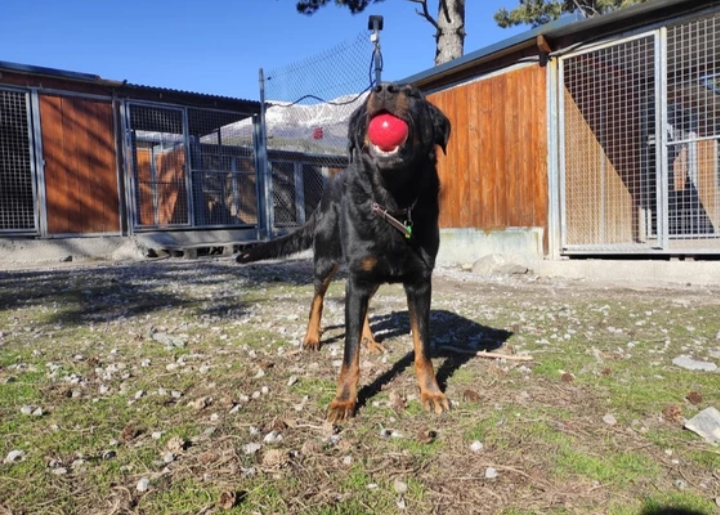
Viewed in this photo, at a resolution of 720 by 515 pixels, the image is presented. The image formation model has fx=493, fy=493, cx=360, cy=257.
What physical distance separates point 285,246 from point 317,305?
86cm

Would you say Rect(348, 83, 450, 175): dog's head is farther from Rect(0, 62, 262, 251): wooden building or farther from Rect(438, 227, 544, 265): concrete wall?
Rect(0, 62, 262, 251): wooden building

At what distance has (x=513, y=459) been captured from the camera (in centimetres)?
203

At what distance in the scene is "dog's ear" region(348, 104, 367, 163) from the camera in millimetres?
2941

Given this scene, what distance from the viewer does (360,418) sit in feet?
8.10

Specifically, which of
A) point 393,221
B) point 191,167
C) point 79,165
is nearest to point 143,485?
point 393,221

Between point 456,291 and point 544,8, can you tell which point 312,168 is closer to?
point 544,8

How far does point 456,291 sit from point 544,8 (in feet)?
60.0

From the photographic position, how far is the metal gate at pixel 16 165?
37.3 feet

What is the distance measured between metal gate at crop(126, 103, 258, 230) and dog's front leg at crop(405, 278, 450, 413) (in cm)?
1182

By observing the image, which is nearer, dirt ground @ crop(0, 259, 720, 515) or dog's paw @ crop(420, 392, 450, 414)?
dirt ground @ crop(0, 259, 720, 515)

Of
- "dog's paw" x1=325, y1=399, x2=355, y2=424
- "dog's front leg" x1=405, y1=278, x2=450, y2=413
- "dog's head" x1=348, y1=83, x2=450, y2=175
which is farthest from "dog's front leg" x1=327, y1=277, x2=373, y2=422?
"dog's head" x1=348, y1=83, x2=450, y2=175

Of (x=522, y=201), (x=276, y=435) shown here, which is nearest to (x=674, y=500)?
(x=276, y=435)

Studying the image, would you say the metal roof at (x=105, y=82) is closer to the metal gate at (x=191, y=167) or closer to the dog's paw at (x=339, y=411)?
the metal gate at (x=191, y=167)

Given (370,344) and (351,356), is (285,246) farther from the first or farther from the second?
(351,356)
